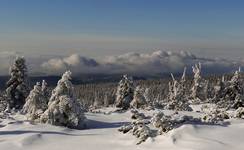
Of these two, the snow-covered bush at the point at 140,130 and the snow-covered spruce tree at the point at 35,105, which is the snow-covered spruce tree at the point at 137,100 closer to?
the snow-covered spruce tree at the point at 35,105

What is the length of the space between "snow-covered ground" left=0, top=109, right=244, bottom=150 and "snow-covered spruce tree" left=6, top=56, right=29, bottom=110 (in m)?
27.5

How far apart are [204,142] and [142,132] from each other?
3.71 m

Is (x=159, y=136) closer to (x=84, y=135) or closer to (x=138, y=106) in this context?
(x=84, y=135)

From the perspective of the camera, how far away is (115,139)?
28.3 metres

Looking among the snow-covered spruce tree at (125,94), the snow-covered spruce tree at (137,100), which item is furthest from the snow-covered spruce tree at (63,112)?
the snow-covered spruce tree at (125,94)

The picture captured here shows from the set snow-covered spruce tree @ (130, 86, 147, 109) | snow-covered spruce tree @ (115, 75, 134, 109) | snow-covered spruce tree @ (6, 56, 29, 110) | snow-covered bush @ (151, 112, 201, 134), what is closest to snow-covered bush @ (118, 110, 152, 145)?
snow-covered bush @ (151, 112, 201, 134)

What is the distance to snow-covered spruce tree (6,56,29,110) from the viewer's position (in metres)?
60.1

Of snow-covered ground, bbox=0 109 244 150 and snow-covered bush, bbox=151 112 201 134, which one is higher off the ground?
snow-covered bush, bbox=151 112 201 134

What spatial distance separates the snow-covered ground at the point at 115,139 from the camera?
25.1 meters

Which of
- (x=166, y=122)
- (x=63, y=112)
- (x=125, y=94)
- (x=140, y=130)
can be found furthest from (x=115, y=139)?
(x=125, y=94)

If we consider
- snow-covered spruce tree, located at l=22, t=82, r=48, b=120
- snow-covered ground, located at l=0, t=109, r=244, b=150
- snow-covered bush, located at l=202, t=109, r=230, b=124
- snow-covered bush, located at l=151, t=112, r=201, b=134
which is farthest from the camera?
snow-covered spruce tree, located at l=22, t=82, r=48, b=120

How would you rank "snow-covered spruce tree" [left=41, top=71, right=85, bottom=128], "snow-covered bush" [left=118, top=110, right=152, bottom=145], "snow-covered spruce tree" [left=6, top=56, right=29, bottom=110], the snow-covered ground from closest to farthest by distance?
1. the snow-covered ground
2. "snow-covered bush" [left=118, top=110, right=152, bottom=145]
3. "snow-covered spruce tree" [left=41, top=71, right=85, bottom=128]
4. "snow-covered spruce tree" [left=6, top=56, right=29, bottom=110]

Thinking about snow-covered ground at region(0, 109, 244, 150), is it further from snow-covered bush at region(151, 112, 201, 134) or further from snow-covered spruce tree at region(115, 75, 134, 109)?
snow-covered spruce tree at region(115, 75, 134, 109)

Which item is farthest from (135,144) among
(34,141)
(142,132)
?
(34,141)
